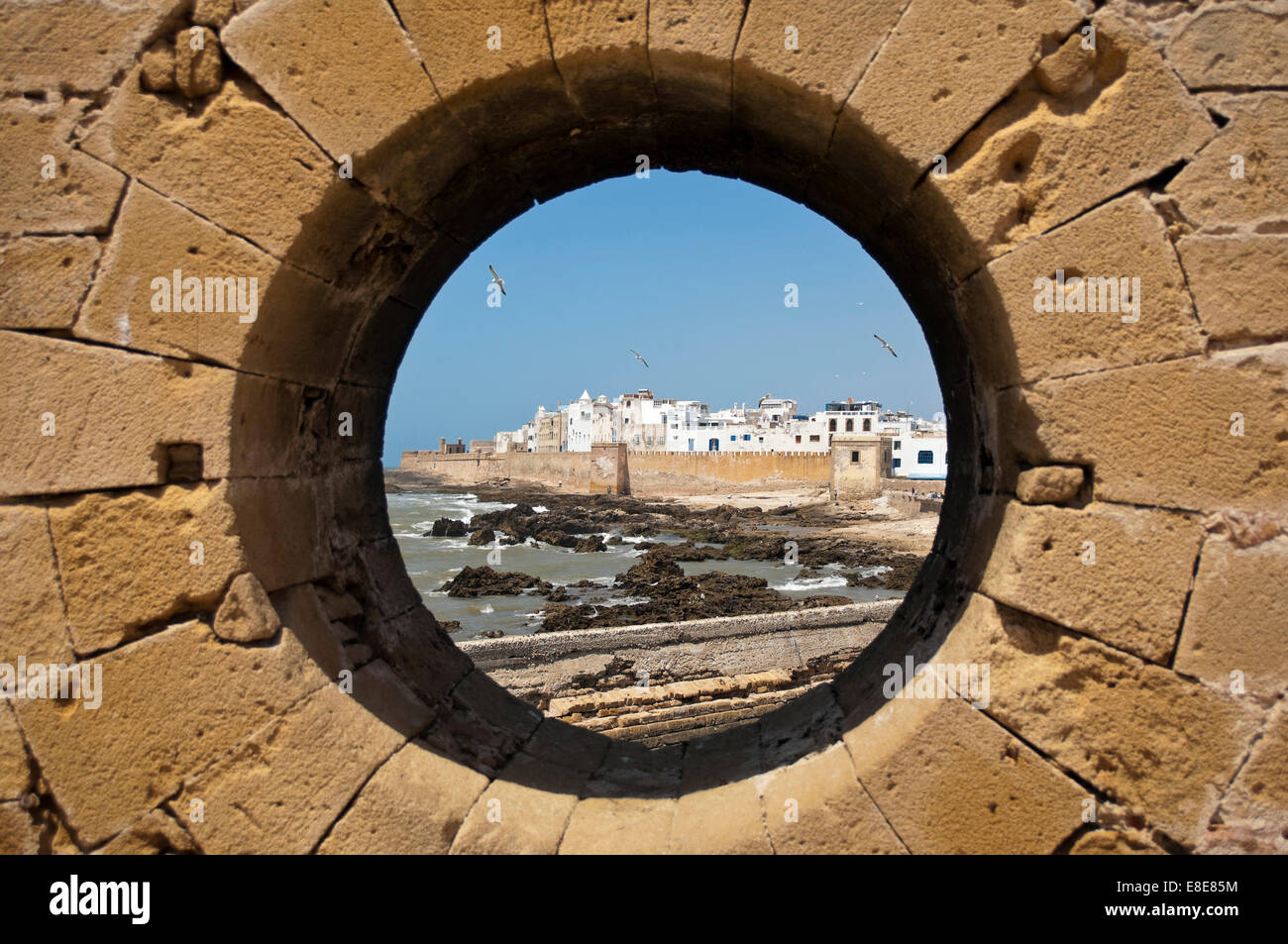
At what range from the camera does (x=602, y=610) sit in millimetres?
16250

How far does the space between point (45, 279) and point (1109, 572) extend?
11.0ft

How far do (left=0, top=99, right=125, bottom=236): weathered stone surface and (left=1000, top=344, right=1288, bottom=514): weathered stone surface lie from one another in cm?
300

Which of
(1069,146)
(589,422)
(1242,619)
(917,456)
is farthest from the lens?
(589,422)

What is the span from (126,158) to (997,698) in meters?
3.16

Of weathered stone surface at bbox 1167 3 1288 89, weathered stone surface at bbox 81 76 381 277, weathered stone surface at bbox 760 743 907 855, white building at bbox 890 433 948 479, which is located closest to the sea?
weathered stone surface at bbox 81 76 381 277

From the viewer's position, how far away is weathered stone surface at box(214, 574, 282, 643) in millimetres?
2404

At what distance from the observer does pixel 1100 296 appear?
87.9 inches

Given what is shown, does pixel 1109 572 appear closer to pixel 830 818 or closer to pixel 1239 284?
pixel 1239 284

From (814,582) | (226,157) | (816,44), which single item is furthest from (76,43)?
(814,582)

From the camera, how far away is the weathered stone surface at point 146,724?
235cm

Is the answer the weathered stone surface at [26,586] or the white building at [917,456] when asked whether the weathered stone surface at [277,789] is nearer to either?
the weathered stone surface at [26,586]

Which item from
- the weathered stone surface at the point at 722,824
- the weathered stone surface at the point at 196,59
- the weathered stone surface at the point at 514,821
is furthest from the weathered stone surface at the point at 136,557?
the weathered stone surface at the point at 722,824

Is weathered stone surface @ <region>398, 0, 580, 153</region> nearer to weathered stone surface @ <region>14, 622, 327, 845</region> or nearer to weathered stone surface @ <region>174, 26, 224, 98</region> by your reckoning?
weathered stone surface @ <region>174, 26, 224, 98</region>

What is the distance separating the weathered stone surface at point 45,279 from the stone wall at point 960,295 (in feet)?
0.04
